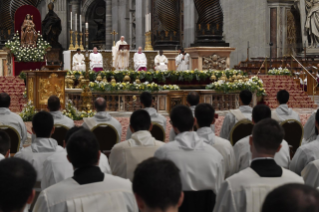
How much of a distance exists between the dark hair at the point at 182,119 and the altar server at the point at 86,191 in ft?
4.93

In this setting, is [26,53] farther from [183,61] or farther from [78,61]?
[183,61]

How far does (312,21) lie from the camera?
32.0m

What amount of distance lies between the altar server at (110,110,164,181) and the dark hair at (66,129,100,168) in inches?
67.7

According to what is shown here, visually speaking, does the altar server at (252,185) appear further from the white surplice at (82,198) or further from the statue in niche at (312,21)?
the statue in niche at (312,21)

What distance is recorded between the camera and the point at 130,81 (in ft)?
59.5

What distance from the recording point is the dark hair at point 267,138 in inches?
139

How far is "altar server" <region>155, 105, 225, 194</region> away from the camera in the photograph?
432 cm

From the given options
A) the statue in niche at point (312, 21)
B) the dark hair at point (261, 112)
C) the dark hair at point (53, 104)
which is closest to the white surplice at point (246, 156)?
the dark hair at point (261, 112)

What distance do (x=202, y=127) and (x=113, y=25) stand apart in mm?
32816

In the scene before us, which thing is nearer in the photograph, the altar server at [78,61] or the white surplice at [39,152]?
the white surplice at [39,152]

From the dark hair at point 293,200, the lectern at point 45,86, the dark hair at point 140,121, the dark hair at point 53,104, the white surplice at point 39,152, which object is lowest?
the white surplice at point 39,152

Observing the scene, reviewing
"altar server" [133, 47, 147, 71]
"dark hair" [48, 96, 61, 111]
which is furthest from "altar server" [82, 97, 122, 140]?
"altar server" [133, 47, 147, 71]

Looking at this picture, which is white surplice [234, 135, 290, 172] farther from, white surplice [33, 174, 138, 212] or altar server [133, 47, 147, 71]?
altar server [133, 47, 147, 71]

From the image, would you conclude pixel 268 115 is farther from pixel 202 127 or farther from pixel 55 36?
pixel 55 36
